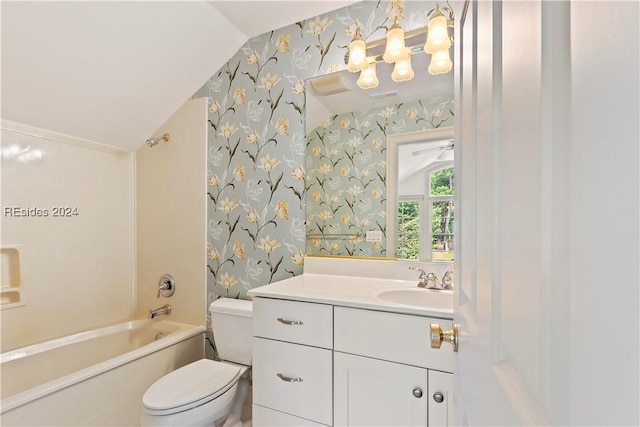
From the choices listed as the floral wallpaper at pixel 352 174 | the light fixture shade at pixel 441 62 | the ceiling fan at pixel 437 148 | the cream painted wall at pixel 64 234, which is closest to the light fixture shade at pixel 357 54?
the floral wallpaper at pixel 352 174

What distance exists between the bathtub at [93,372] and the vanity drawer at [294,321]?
854 mm

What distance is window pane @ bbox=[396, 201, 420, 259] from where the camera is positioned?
5.30 feet

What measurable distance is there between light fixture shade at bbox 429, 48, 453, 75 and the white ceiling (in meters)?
0.60

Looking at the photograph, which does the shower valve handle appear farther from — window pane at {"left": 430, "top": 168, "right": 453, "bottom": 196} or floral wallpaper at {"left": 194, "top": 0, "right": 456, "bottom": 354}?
window pane at {"left": 430, "top": 168, "right": 453, "bottom": 196}

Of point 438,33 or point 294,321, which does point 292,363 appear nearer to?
point 294,321

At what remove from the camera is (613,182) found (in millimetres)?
181

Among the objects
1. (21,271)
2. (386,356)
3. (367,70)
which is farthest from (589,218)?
(21,271)

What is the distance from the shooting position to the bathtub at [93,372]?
1.45 m

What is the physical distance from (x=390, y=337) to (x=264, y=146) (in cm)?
134

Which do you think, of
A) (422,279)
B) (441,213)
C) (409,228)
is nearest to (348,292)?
(422,279)

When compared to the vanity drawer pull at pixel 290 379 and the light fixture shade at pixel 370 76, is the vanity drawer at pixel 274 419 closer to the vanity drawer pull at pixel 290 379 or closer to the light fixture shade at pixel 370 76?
the vanity drawer pull at pixel 290 379

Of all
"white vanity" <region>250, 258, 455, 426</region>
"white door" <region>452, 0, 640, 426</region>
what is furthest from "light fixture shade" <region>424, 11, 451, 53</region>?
"white door" <region>452, 0, 640, 426</region>

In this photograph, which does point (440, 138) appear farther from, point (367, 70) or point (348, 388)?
point (348, 388)

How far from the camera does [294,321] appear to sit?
136 centimetres
